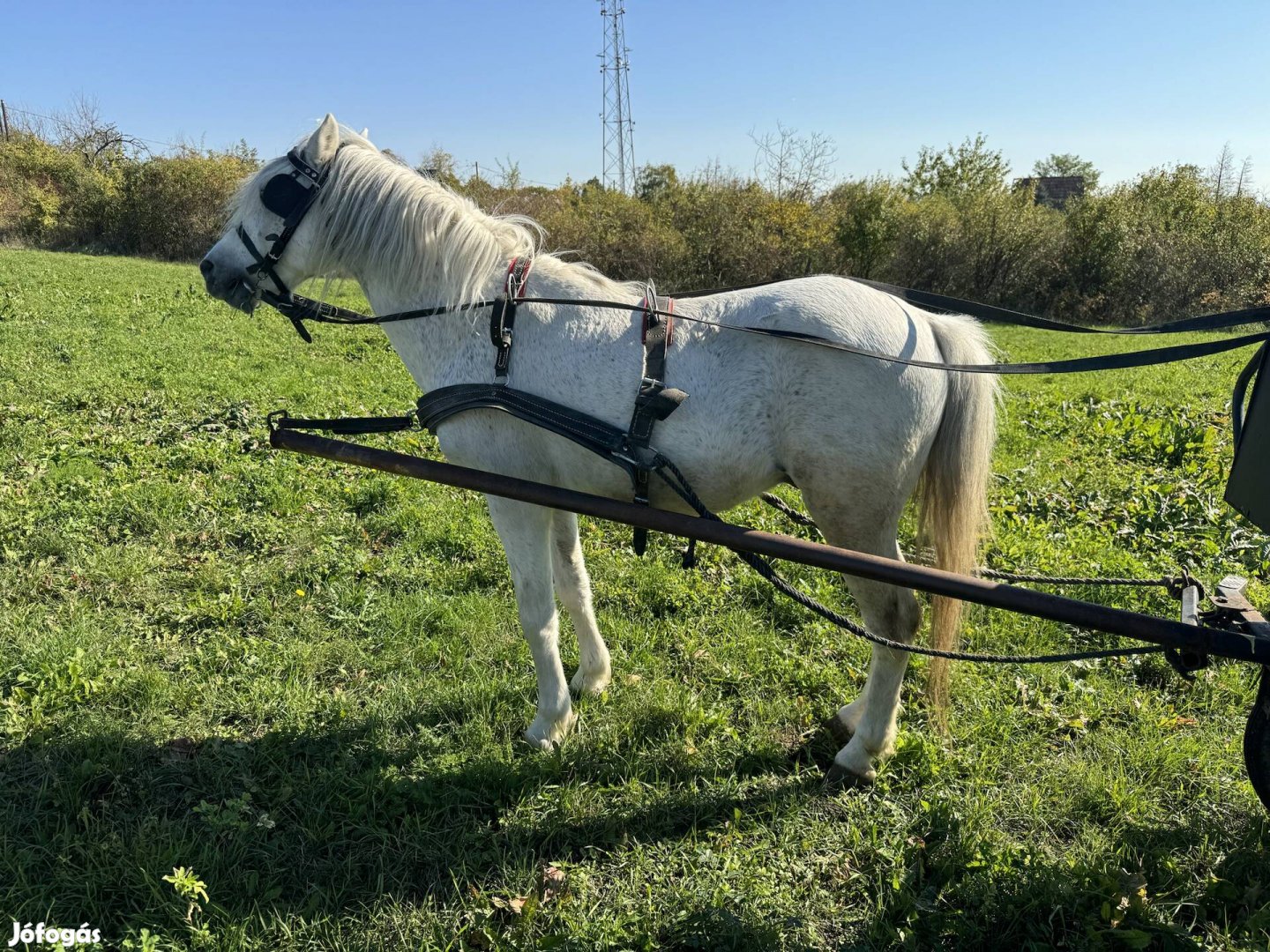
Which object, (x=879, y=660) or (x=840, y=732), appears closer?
(x=879, y=660)

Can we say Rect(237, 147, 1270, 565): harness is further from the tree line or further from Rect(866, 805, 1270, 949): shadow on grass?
the tree line

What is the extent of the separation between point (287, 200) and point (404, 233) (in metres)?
0.46

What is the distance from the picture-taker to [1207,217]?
62.5ft

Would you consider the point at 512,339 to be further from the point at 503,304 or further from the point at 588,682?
the point at 588,682

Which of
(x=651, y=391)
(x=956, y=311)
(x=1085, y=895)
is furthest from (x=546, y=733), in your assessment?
(x=956, y=311)

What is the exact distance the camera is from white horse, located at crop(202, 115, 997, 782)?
2330 millimetres

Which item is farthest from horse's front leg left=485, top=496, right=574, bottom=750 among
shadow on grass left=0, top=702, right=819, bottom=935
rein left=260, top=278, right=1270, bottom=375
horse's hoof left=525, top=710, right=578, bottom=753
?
rein left=260, top=278, right=1270, bottom=375

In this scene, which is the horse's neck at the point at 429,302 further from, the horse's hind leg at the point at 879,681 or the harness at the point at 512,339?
the horse's hind leg at the point at 879,681

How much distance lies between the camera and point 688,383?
7.65ft

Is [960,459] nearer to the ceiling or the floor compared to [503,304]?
nearer to the floor

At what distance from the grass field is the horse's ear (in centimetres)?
213

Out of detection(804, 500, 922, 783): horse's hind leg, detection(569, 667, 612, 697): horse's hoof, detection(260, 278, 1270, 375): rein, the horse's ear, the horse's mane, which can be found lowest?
detection(569, 667, 612, 697): horse's hoof

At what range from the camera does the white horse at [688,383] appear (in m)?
2.33

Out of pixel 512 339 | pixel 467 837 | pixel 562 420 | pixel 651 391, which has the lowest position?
pixel 467 837
